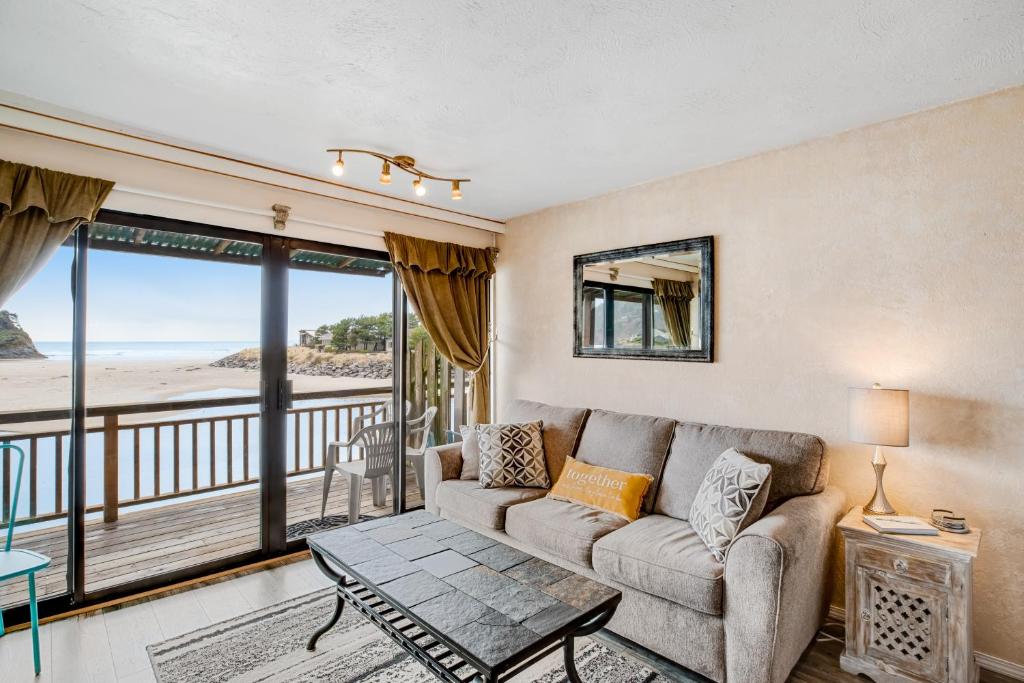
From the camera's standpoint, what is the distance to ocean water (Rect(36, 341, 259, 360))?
265 centimetres

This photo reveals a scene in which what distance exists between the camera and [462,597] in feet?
5.91

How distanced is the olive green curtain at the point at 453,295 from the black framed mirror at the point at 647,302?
2.99ft

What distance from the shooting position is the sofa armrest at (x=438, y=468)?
347 cm

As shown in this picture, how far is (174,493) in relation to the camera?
3.20 metres

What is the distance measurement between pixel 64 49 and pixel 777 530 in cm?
333

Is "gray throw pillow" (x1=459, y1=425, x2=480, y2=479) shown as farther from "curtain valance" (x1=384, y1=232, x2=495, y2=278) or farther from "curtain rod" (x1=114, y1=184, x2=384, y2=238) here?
"curtain rod" (x1=114, y1=184, x2=384, y2=238)

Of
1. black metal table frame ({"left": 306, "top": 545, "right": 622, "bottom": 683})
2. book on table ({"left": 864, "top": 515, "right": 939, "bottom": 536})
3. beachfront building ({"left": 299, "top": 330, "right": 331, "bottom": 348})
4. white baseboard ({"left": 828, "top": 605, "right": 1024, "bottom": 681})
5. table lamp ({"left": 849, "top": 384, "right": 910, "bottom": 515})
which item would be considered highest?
beachfront building ({"left": 299, "top": 330, "right": 331, "bottom": 348})

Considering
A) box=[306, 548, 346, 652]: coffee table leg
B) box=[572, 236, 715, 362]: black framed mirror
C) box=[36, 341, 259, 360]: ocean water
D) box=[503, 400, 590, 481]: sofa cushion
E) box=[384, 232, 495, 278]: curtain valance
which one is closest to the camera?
box=[306, 548, 346, 652]: coffee table leg

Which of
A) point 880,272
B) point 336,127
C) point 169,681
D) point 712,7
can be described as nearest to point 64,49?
point 336,127

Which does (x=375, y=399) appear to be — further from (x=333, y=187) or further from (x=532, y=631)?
(x=532, y=631)

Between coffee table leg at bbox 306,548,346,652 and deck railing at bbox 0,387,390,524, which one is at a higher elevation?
deck railing at bbox 0,387,390,524

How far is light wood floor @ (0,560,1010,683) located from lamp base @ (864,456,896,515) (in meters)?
0.67

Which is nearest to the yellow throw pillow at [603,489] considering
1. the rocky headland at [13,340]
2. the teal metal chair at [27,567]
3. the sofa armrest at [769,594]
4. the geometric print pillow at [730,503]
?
the geometric print pillow at [730,503]

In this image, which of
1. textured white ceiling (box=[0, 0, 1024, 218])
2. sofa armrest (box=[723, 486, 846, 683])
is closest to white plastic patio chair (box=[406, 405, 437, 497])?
textured white ceiling (box=[0, 0, 1024, 218])
